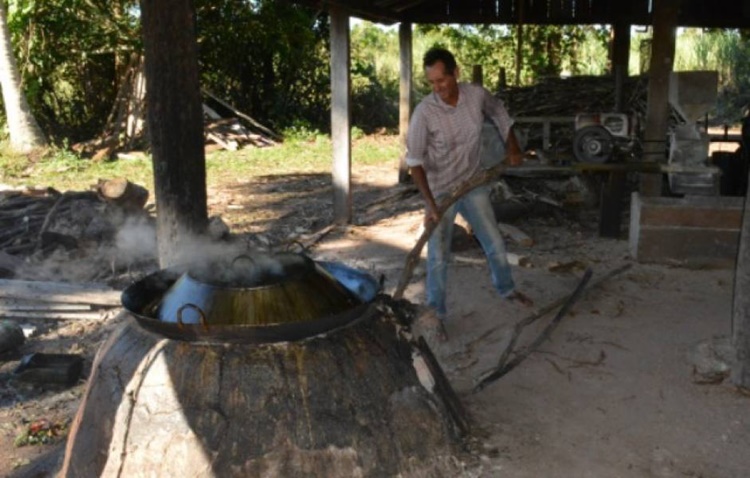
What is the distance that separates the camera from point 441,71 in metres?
4.29

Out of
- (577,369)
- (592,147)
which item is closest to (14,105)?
(592,147)

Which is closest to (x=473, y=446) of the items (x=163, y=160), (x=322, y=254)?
(x=163, y=160)

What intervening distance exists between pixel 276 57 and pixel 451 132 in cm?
1471

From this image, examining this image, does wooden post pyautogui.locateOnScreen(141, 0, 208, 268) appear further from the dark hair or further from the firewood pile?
the firewood pile

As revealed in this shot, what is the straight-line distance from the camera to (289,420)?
8.51 feet

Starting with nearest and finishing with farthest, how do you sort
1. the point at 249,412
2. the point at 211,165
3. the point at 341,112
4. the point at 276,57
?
the point at 249,412, the point at 341,112, the point at 211,165, the point at 276,57

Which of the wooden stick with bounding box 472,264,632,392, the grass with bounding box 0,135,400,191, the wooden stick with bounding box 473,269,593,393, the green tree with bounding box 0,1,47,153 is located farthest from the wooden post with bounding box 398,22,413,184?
the green tree with bounding box 0,1,47,153

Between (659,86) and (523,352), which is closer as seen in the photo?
(523,352)

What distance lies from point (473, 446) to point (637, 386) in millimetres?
1364

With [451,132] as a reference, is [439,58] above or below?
above

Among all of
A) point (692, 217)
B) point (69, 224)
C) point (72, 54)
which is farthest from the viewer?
point (72, 54)

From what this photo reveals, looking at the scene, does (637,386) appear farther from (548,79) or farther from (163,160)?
(548,79)

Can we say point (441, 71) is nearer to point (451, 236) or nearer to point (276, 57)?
point (451, 236)

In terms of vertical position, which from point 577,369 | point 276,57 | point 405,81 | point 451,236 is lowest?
point 577,369
